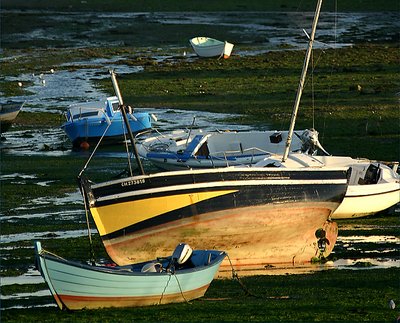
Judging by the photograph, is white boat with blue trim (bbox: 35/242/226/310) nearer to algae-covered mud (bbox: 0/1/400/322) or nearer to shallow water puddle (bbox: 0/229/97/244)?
algae-covered mud (bbox: 0/1/400/322)

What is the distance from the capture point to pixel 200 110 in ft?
148

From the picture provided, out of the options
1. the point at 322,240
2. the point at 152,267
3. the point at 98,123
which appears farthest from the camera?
the point at 98,123

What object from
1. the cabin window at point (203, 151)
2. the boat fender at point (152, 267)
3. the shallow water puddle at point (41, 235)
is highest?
the boat fender at point (152, 267)

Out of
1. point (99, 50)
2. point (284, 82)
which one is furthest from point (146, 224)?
point (99, 50)

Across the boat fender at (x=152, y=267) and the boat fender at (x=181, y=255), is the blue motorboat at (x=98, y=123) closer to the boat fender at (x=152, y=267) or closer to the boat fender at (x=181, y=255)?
the boat fender at (x=181, y=255)

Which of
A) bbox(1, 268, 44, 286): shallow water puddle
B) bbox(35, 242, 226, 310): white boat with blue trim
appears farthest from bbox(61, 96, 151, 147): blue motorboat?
bbox(35, 242, 226, 310): white boat with blue trim

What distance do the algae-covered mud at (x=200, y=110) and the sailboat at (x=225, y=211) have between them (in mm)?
663

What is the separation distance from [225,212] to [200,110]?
67.2 ft

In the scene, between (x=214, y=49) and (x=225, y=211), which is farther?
(x=214, y=49)

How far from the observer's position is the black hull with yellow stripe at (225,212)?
936 inches

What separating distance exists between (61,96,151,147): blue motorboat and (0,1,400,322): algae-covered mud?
59 centimetres

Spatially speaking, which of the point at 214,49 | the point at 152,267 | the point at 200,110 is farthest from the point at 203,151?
the point at 214,49

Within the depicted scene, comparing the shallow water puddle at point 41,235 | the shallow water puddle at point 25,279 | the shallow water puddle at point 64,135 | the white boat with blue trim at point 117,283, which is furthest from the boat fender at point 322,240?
the shallow water puddle at point 64,135

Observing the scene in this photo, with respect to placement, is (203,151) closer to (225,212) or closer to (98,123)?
(98,123)
